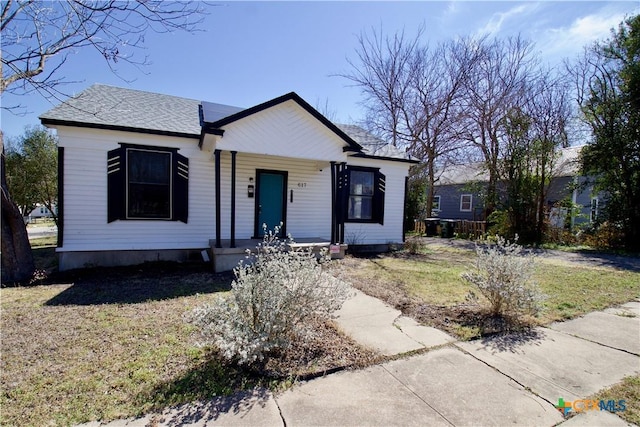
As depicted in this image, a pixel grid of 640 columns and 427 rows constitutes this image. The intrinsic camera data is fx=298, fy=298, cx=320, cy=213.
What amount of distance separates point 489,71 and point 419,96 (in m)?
3.70

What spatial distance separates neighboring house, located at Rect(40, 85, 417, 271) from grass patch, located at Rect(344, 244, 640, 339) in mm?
1941

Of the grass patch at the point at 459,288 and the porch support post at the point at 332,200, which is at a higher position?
the porch support post at the point at 332,200

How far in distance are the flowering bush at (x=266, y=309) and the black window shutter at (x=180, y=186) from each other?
5.34 metres

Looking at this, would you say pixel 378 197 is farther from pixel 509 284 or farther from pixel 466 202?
pixel 466 202

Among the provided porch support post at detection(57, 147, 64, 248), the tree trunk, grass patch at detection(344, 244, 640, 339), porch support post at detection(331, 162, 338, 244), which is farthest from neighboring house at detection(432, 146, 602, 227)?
the tree trunk

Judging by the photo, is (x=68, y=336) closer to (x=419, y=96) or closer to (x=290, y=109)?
(x=290, y=109)

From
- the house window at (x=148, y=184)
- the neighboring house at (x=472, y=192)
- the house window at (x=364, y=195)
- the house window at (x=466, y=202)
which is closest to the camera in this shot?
the house window at (x=148, y=184)

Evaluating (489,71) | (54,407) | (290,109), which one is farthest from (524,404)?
(489,71)

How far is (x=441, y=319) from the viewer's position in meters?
4.16

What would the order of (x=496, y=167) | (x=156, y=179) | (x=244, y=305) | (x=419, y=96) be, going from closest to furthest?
1. (x=244, y=305)
2. (x=156, y=179)
3. (x=496, y=167)
4. (x=419, y=96)

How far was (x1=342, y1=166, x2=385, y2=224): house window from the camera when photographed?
Result: 32.1 feet

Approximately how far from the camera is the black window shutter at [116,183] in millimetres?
6974

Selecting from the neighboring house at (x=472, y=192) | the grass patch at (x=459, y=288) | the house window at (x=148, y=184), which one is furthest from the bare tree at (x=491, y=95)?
the house window at (x=148, y=184)

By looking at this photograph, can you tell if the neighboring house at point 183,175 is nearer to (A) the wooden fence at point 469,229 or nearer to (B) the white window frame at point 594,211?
(A) the wooden fence at point 469,229
